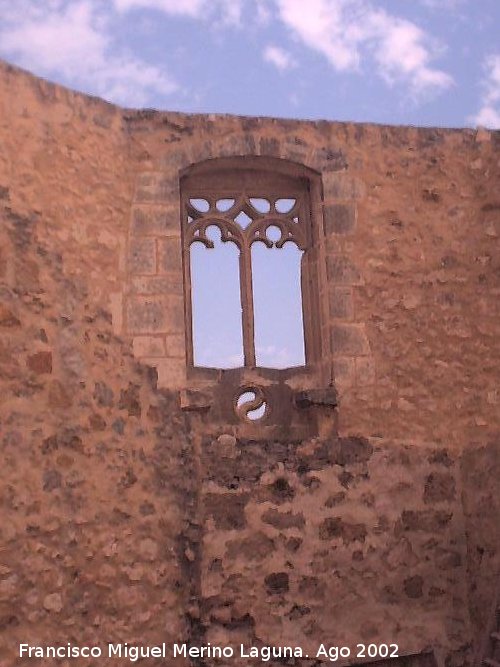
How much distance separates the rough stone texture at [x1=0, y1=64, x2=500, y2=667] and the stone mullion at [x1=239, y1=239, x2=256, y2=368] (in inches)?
18.4

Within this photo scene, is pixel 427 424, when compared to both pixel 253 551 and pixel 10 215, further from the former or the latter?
pixel 10 215

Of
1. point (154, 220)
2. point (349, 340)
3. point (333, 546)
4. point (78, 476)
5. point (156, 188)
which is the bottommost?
point (333, 546)

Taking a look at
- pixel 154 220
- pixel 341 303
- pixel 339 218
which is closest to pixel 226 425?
pixel 341 303

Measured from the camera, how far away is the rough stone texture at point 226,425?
13.7 feet

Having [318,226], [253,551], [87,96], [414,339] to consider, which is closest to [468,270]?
[414,339]

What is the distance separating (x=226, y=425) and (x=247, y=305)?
2.62 feet

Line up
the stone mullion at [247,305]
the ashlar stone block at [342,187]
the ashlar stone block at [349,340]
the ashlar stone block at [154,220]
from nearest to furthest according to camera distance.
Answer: the ashlar stone block at [154,220]
the ashlar stone block at [349,340]
the stone mullion at [247,305]
the ashlar stone block at [342,187]

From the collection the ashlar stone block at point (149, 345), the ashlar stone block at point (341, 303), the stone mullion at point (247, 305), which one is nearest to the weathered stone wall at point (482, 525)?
the ashlar stone block at point (341, 303)

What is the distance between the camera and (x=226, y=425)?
5164mm

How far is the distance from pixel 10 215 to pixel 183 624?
92.9 inches

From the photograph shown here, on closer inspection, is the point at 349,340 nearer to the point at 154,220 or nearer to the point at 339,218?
the point at 339,218

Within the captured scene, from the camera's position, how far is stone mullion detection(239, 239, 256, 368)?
5.36 meters

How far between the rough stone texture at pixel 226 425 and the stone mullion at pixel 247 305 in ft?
1.54

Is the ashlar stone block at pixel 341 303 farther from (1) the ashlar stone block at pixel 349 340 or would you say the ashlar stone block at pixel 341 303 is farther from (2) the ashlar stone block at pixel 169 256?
(2) the ashlar stone block at pixel 169 256
